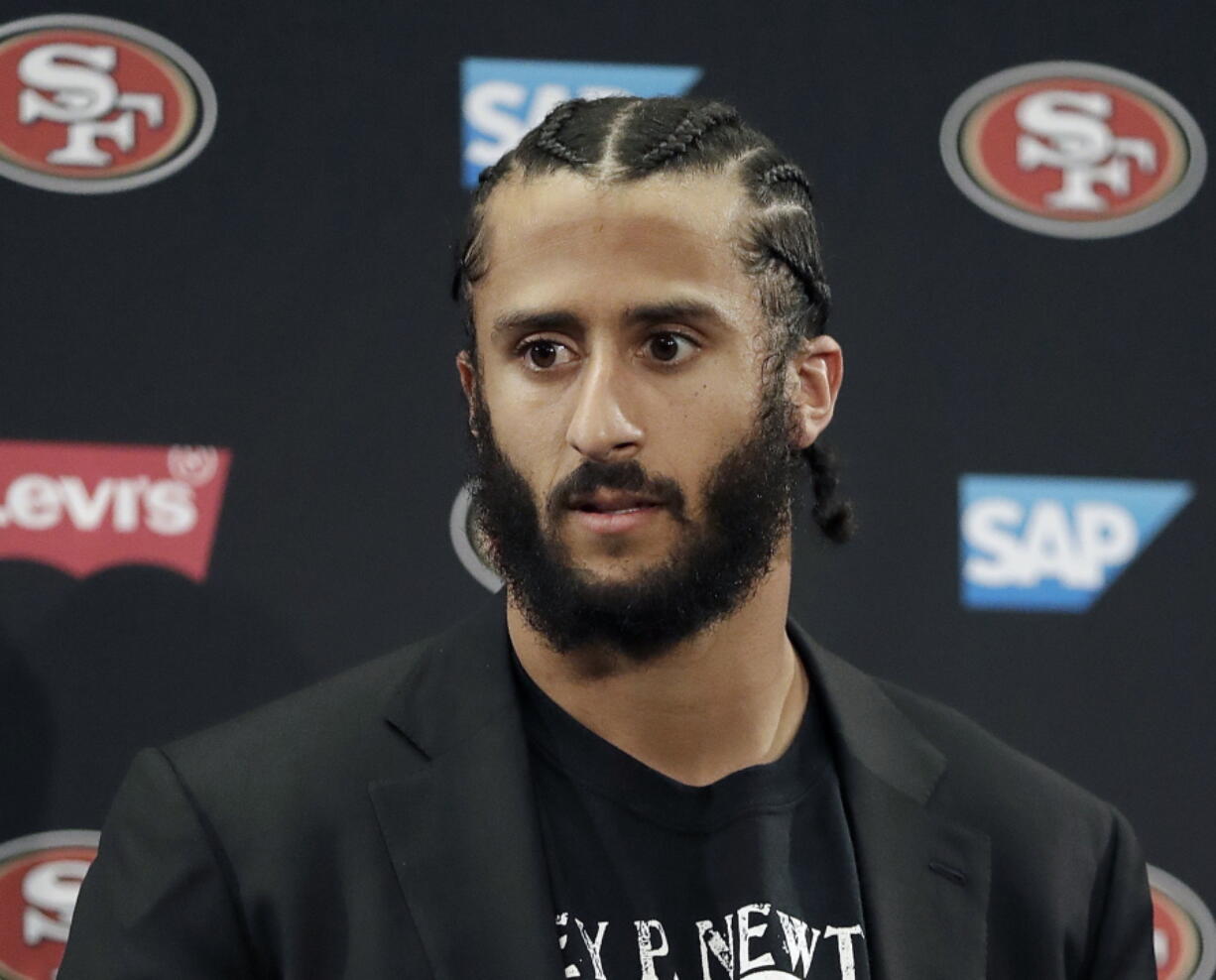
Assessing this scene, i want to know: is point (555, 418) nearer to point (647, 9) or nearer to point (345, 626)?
point (345, 626)

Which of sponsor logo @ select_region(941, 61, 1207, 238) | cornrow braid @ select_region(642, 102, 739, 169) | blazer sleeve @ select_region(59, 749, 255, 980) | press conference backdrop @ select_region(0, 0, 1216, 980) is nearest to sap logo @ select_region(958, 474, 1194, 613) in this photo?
press conference backdrop @ select_region(0, 0, 1216, 980)

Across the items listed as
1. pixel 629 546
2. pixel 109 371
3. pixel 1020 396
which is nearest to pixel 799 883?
pixel 629 546

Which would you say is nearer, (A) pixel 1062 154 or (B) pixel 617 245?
(B) pixel 617 245

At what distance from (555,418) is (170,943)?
48cm

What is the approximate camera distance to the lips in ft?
4.18

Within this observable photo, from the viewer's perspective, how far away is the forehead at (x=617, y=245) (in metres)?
1.31

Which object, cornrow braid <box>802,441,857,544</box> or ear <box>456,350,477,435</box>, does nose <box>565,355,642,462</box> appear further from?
cornrow braid <box>802,441,857,544</box>

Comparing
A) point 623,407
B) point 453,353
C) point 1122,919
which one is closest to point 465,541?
point 453,353

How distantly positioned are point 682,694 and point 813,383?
30cm

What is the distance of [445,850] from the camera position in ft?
4.27

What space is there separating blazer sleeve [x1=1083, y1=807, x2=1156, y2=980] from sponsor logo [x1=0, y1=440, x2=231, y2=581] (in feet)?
Answer: 3.08

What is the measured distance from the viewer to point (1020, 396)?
6.37ft

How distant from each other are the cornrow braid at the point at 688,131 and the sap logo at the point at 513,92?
1.54 feet

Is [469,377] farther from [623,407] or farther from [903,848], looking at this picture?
[903,848]
